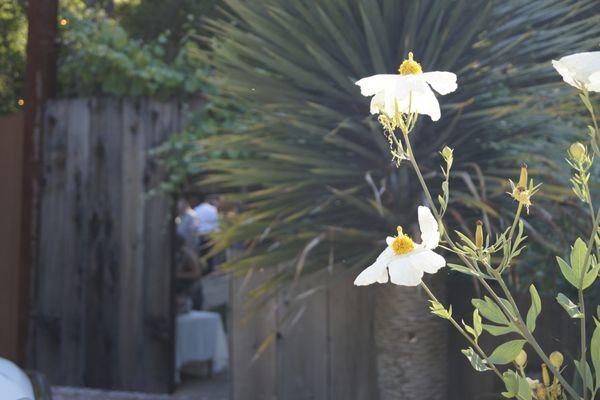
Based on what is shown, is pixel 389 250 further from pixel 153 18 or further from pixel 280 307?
pixel 153 18

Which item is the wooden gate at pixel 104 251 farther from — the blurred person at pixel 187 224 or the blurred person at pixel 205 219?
the blurred person at pixel 205 219

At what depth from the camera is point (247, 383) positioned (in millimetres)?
4793

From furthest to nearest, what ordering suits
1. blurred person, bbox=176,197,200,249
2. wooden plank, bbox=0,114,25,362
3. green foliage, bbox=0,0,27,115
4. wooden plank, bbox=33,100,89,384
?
blurred person, bbox=176,197,200,249 → green foliage, bbox=0,0,27,115 → wooden plank, bbox=0,114,25,362 → wooden plank, bbox=33,100,89,384

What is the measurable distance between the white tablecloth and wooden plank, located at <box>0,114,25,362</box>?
1.08 metres

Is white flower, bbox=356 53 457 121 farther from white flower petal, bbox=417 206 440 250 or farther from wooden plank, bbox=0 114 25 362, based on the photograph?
wooden plank, bbox=0 114 25 362

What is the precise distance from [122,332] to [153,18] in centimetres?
262

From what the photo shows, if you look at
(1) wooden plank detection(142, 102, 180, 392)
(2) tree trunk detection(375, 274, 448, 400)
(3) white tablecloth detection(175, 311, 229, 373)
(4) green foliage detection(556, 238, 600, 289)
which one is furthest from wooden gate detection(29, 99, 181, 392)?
(4) green foliage detection(556, 238, 600, 289)

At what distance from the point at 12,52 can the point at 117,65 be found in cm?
119

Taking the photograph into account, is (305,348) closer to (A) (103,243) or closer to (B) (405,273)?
(A) (103,243)

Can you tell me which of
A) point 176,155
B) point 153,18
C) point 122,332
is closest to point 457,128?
point 176,155

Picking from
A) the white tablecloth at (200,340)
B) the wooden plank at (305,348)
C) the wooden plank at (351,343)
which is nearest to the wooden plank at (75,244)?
the white tablecloth at (200,340)

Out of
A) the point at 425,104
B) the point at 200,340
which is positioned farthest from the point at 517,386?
the point at 200,340

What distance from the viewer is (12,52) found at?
7348 mm

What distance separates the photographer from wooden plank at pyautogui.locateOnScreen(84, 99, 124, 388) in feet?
→ 21.0
